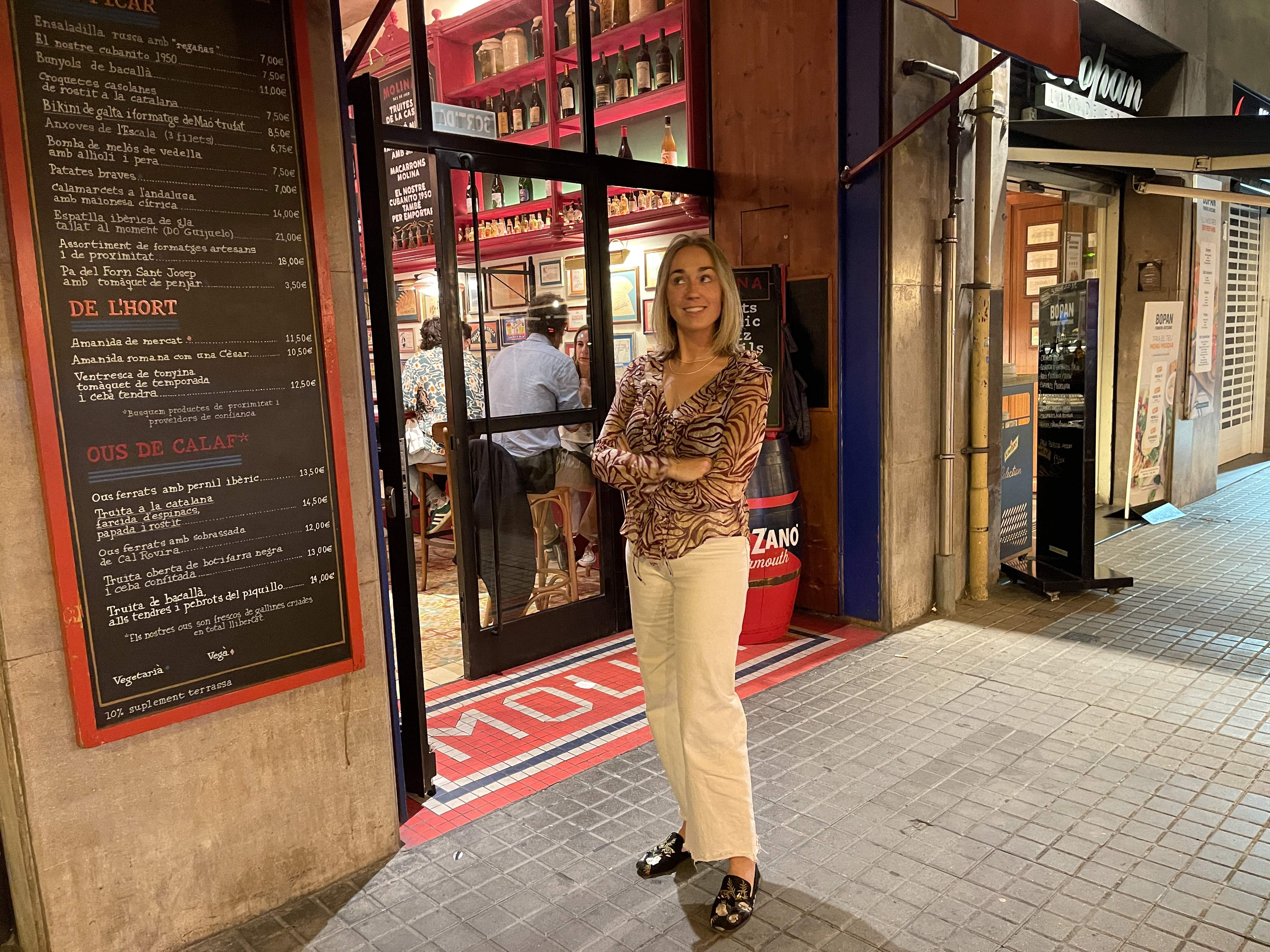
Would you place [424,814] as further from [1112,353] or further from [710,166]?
[1112,353]

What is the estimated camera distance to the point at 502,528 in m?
4.62

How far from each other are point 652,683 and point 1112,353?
22.7ft

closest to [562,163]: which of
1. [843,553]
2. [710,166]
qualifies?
[710,166]

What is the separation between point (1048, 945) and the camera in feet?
7.77

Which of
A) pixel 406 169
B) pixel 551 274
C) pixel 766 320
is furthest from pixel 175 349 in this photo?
pixel 766 320

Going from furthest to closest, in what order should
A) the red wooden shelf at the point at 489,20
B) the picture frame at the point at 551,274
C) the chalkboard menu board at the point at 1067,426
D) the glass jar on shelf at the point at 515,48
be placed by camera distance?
the glass jar on shelf at the point at 515,48, the chalkboard menu board at the point at 1067,426, the red wooden shelf at the point at 489,20, the picture frame at the point at 551,274

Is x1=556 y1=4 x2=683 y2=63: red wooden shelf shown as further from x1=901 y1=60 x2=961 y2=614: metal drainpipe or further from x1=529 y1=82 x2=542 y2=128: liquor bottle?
x1=901 y1=60 x2=961 y2=614: metal drainpipe

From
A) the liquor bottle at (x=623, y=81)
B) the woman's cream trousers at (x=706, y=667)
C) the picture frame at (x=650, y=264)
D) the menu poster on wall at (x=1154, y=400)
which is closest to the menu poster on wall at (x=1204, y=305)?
the menu poster on wall at (x=1154, y=400)

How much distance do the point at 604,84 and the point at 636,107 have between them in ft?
1.21

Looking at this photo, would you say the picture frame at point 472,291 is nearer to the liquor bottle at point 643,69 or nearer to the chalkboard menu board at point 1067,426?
the liquor bottle at point 643,69

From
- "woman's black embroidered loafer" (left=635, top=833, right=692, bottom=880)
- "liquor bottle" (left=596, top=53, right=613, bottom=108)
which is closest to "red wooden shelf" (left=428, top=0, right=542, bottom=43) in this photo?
"liquor bottle" (left=596, top=53, right=613, bottom=108)

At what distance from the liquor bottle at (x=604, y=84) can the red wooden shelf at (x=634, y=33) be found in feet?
0.23

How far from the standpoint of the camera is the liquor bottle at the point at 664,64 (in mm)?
5574

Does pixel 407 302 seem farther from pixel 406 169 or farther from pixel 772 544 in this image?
pixel 772 544
